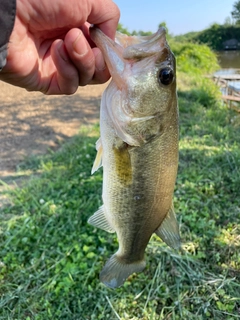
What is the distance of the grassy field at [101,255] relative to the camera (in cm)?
270

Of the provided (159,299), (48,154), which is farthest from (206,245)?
(48,154)

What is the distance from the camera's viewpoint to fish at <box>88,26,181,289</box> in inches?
57.2

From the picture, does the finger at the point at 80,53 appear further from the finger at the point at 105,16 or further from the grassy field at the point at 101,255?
the grassy field at the point at 101,255

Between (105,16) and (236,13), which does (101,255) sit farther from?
(236,13)

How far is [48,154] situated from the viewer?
230 inches

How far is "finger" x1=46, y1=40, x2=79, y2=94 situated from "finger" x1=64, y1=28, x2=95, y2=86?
40 mm

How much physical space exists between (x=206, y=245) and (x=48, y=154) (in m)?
3.45

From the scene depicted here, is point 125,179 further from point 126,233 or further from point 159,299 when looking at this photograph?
point 159,299

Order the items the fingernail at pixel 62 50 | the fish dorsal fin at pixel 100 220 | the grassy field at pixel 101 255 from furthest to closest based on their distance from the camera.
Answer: the grassy field at pixel 101 255 → the fish dorsal fin at pixel 100 220 → the fingernail at pixel 62 50

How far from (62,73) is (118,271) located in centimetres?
115

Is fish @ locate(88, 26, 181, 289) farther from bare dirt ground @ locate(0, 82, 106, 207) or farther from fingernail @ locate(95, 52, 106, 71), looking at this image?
bare dirt ground @ locate(0, 82, 106, 207)

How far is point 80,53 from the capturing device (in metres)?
1.57

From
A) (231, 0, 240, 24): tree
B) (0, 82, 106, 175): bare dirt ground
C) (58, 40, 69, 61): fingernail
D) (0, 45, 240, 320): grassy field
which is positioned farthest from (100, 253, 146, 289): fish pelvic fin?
(231, 0, 240, 24): tree

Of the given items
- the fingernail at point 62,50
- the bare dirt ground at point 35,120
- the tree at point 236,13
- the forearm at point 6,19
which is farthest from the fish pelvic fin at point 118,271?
the tree at point 236,13
